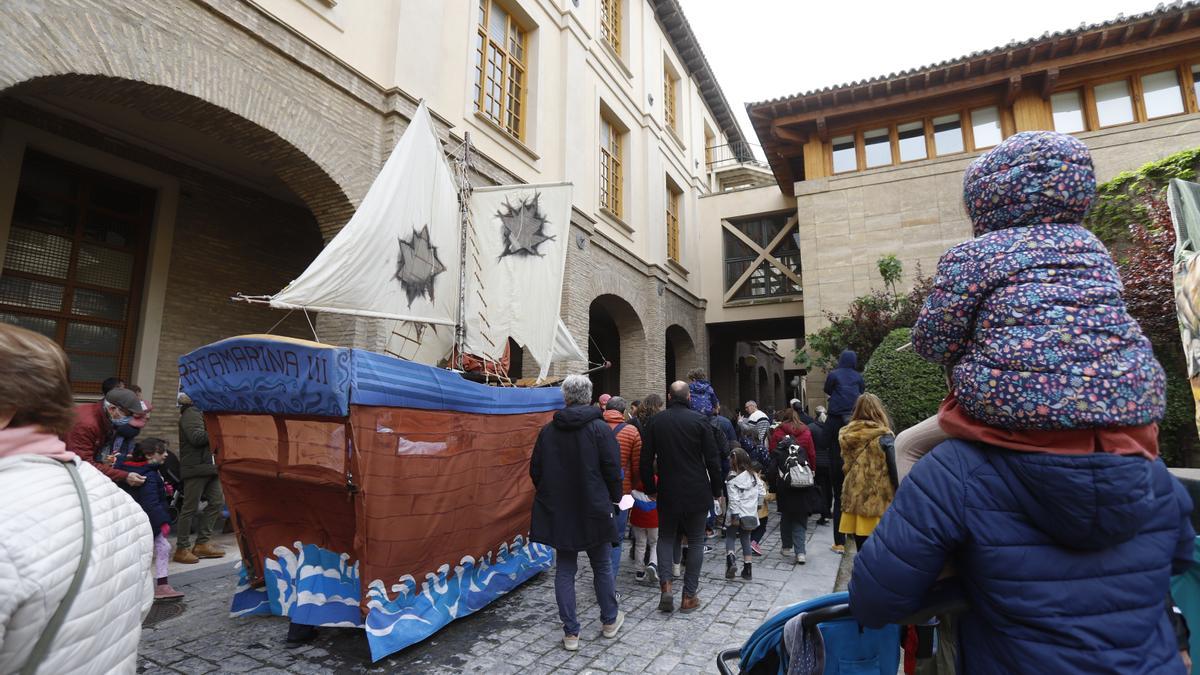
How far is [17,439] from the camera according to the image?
1272 mm

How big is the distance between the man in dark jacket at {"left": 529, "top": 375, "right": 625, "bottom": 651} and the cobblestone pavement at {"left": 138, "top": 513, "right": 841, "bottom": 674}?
26 centimetres

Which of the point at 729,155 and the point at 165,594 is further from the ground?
the point at 729,155

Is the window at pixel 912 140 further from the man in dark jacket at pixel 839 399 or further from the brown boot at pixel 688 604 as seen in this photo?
the brown boot at pixel 688 604

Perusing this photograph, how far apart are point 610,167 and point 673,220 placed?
3838 mm

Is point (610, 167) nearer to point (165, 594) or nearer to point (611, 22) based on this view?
point (611, 22)

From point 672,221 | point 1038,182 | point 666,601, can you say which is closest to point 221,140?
point 666,601

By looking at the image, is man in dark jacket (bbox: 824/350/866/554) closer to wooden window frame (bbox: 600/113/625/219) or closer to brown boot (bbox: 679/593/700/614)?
brown boot (bbox: 679/593/700/614)

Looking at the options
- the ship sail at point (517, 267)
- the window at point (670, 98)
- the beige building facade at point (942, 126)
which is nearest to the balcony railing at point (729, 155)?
the window at point (670, 98)

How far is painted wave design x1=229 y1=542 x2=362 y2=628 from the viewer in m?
3.52

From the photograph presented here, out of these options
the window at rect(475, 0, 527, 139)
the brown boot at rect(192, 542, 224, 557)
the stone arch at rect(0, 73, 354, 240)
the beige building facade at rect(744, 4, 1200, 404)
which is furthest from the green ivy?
the brown boot at rect(192, 542, 224, 557)

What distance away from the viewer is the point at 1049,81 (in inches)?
448

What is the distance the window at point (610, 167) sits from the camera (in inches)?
510

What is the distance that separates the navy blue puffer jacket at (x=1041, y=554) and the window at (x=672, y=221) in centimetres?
1478

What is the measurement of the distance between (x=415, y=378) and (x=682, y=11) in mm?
16408
